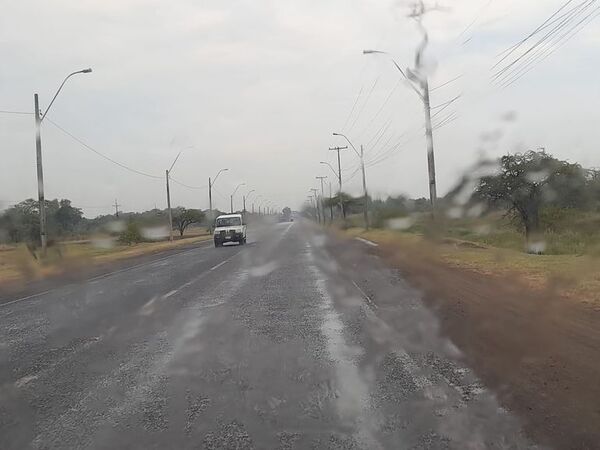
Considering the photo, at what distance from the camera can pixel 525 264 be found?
60.8 ft

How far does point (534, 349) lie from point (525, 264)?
11049mm

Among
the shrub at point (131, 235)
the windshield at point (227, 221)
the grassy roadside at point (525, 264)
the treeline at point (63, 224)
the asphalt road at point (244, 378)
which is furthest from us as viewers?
the shrub at point (131, 235)

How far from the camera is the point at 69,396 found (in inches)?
262

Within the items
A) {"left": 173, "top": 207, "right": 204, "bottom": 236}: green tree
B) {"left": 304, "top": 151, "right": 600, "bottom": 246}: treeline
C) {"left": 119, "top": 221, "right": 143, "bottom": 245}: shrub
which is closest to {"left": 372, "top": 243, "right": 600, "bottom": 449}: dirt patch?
{"left": 304, "top": 151, "right": 600, "bottom": 246}: treeline

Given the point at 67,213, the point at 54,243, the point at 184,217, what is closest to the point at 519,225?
the point at 54,243

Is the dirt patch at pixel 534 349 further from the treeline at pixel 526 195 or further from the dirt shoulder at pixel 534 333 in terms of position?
the treeline at pixel 526 195

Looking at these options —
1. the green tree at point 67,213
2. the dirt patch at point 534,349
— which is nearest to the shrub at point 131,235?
the green tree at point 67,213

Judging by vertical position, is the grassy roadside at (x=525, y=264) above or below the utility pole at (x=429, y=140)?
below

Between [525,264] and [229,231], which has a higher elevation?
[229,231]

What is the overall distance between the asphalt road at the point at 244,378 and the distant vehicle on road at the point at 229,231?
30.4 m

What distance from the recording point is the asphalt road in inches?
205

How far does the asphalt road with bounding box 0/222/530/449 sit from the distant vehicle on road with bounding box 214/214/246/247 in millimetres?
30414

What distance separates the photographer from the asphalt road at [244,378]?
5.21 m

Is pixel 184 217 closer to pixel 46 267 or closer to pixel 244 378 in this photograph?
pixel 46 267
